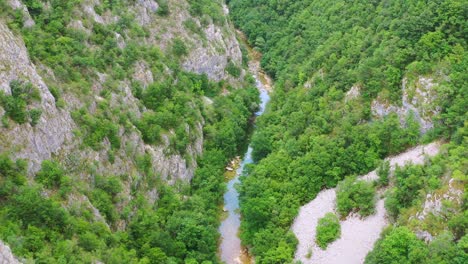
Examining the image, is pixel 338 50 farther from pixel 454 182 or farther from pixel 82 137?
pixel 82 137

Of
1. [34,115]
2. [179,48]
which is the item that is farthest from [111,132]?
[179,48]

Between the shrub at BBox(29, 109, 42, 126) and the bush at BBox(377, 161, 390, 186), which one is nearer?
the shrub at BBox(29, 109, 42, 126)

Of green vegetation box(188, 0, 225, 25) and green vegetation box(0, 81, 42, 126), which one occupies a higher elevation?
green vegetation box(0, 81, 42, 126)

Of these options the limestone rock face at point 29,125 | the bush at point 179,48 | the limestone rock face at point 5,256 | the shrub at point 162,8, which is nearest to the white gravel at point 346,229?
the limestone rock face at point 29,125

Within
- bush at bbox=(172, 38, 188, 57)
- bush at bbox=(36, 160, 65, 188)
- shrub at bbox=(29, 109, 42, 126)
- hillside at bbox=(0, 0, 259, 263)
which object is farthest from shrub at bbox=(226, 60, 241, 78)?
bush at bbox=(36, 160, 65, 188)

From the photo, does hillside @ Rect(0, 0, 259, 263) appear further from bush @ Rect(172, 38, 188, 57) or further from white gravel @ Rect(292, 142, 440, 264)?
white gravel @ Rect(292, 142, 440, 264)

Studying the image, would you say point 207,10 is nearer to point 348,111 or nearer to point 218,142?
point 218,142
